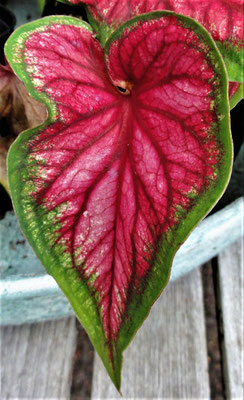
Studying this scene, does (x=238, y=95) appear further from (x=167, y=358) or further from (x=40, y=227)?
(x=167, y=358)

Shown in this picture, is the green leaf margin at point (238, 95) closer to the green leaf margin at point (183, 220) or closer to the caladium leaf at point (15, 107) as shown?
the green leaf margin at point (183, 220)

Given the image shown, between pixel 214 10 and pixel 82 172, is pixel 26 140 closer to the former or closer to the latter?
pixel 82 172

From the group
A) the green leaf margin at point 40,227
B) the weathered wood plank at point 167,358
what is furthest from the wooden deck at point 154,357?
the green leaf margin at point 40,227

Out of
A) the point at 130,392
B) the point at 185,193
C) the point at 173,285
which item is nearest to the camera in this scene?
the point at 185,193

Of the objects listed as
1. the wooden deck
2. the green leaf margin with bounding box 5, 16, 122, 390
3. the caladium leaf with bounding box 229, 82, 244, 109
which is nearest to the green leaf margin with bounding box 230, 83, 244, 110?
the caladium leaf with bounding box 229, 82, 244, 109

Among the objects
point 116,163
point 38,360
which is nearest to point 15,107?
point 116,163

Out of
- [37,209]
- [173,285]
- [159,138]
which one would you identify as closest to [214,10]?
[159,138]
